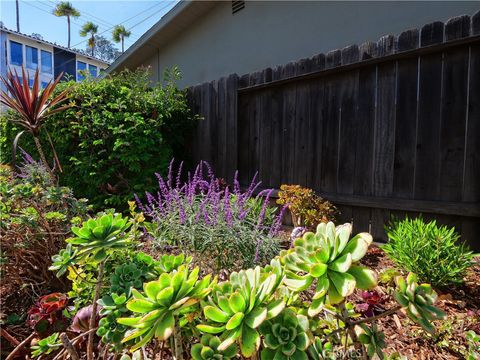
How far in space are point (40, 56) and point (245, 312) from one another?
35177 millimetres

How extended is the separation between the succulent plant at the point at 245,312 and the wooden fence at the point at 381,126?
2.55 m

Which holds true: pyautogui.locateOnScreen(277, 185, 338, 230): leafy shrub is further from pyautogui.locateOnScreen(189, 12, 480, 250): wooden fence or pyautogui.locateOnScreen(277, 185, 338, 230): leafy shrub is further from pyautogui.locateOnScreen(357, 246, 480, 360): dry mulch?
pyautogui.locateOnScreen(357, 246, 480, 360): dry mulch

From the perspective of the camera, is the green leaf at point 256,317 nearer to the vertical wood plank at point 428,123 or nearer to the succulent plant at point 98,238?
the succulent plant at point 98,238

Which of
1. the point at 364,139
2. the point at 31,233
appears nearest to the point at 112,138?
the point at 31,233

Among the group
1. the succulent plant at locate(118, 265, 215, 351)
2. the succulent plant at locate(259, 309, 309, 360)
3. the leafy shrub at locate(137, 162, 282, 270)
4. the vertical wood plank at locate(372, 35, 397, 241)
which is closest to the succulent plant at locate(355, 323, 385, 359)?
the succulent plant at locate(259, 309, 309, 360)

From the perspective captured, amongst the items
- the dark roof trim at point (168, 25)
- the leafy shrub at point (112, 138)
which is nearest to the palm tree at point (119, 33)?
the dark roof trim at point (168, 25)

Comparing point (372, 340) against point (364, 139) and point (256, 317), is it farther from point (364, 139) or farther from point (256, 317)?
point (364, 139)

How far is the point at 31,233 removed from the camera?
1793mm

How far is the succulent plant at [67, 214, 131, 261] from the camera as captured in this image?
964 millimetres

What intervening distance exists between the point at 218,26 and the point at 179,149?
3.92 m

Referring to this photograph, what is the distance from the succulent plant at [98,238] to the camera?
96cm

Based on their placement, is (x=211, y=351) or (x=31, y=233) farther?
(x=31, y=233)

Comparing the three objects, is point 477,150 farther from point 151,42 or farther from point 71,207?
point 151,42

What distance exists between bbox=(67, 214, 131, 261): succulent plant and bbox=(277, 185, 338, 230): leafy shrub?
216cm
